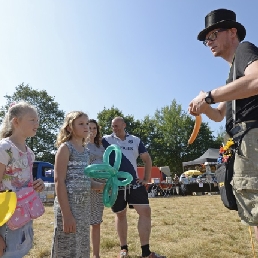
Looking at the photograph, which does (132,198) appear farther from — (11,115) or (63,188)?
(11,115)

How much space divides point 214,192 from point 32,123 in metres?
18.2

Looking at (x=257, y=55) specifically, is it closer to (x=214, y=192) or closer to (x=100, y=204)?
(x=100, y=204)

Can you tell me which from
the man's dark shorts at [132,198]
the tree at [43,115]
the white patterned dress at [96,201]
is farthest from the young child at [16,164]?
the tree at [43,115]

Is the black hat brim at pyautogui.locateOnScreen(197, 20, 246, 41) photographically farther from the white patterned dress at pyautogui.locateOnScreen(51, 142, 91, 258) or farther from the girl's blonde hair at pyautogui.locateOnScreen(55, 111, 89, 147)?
the white patterned dress at pyautogui.locateOnScreen(51, 142, 91, 258)

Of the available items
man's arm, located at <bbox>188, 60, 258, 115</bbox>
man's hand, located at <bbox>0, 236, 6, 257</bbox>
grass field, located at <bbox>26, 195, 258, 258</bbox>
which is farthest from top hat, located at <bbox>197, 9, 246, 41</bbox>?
grass field, located at <bbox>26, 195, 258, 258</bbox>

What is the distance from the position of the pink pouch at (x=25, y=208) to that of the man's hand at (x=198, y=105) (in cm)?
130

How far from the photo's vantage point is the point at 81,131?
308 centimetres

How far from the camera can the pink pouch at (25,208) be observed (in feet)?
7.31

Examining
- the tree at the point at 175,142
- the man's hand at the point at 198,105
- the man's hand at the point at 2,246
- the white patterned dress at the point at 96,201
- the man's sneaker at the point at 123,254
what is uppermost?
the tree at the point at 175,142

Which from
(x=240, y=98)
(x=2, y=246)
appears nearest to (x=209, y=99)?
(x=240, y=98)

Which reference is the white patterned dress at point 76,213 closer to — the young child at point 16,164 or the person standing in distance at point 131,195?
the young child at point 16,164

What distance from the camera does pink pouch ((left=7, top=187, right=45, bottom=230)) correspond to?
2.23 meters

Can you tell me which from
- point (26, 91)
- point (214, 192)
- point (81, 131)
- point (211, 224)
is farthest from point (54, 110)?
point (81, 131)

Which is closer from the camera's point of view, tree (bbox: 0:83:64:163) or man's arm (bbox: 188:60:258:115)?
man's arm (bbox: 188:60:258:115)
